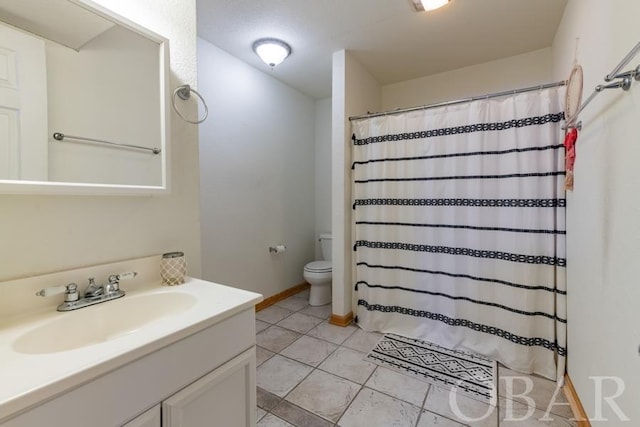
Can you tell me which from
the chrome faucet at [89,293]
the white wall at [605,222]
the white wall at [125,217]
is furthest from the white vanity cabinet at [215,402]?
the white wall at [605,222]

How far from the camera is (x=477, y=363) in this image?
1.87 m

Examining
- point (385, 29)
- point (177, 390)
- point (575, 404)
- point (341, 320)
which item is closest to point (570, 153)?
point (575, 404)

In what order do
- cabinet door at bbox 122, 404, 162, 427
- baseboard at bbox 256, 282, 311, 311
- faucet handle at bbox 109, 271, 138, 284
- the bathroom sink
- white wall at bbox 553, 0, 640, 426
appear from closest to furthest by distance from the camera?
cabinet door at bbox 122, 404, 162, 427 → the bathroom sink → white wall at bbox 553, 0, 640, 426 → faucet handle at bbox 109, 271, 138, 284 → baseboard at bbox 256, 282, 311, 311

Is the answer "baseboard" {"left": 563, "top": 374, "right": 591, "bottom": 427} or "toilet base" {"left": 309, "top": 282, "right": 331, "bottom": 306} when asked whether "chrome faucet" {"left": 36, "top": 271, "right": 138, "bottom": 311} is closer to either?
"toilet base" {"left": 309, "top": 282, "right": 331, "bottom": 306}

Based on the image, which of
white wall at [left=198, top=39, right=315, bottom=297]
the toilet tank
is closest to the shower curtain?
the toilet tank

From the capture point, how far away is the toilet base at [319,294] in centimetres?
287

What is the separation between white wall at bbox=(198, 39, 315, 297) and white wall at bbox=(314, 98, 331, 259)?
0.26ft

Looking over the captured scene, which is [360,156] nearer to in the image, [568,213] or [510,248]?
[510,248]

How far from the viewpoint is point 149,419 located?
0.73 m

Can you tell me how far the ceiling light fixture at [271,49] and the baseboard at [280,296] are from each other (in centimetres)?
219

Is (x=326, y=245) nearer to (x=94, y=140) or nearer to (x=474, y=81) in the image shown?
(x=474, y=81)

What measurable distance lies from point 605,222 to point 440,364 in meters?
1.27

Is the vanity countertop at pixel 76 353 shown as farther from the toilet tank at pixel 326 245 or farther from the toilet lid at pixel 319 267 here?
the toilet tank at pixel 326 245

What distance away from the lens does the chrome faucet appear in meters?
0.92
